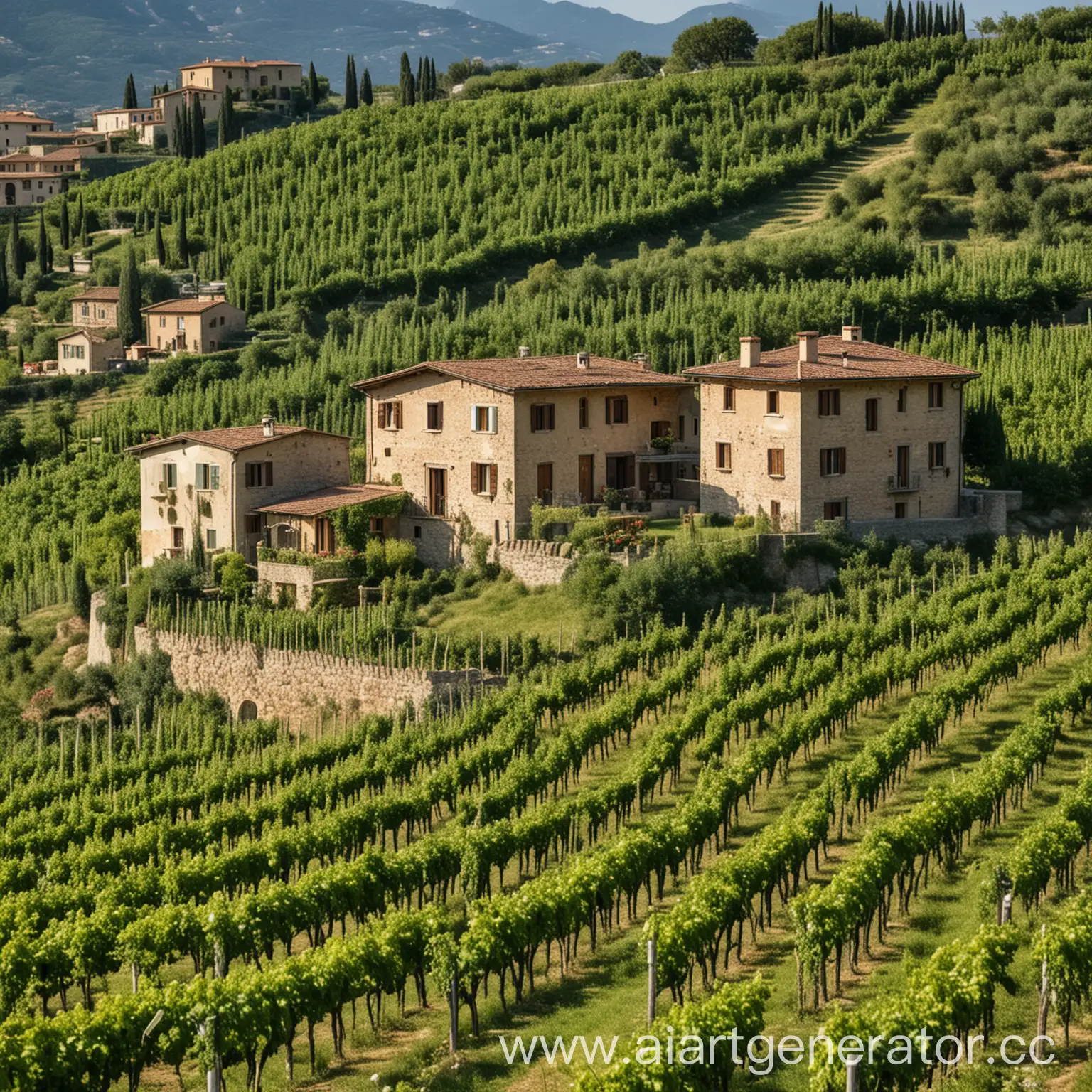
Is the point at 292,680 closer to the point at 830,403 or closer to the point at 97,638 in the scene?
the point at 97,638

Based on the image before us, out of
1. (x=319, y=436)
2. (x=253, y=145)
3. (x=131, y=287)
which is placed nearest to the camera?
(x=319, y=436)

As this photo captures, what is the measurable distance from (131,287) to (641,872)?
6562 cm

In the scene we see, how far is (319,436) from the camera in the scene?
164ft

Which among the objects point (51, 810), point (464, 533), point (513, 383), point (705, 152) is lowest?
point (51, 810)

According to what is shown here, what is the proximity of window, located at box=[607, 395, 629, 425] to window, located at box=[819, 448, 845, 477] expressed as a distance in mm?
5415

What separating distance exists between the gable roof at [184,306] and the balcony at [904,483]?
4588 cm

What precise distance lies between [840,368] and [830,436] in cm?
174

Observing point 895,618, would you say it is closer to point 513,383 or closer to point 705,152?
point 513,383

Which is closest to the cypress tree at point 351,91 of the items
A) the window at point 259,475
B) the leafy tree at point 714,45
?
the leafy tree at point 714,45

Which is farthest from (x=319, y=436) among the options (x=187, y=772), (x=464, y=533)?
(x=187, y=772)

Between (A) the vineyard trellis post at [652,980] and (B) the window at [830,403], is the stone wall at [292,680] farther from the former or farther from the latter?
(A) the vineyard trellis post at [652,980]

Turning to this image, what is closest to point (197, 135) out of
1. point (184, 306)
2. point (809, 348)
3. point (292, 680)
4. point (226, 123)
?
point (226, 123)

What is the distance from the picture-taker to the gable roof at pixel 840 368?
44875 millimetres

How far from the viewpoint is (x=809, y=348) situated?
46156 millimetres
